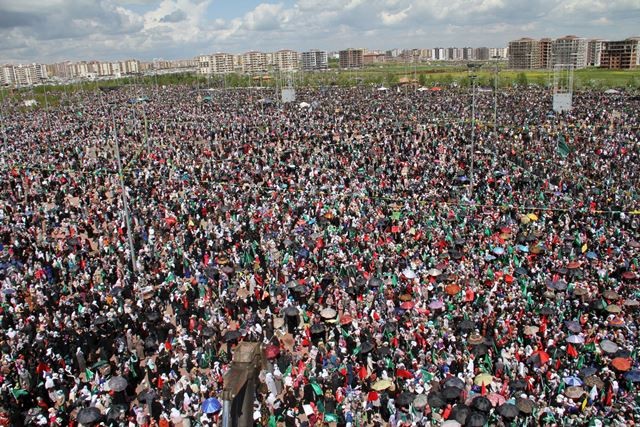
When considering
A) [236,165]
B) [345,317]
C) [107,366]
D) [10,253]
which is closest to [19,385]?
[107,366]

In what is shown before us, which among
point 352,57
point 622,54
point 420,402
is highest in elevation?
point 352,57

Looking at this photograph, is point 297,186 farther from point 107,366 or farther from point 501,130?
point 501,130

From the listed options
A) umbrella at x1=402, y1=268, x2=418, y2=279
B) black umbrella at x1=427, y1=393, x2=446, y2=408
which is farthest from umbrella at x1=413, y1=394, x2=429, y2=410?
umbrella at x1=402, y1=268, x2=418, y2=279

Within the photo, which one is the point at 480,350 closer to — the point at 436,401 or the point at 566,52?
the point at 436,401

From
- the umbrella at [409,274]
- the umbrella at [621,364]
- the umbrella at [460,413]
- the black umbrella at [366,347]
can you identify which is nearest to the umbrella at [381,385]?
the black umbrella at [366,347]

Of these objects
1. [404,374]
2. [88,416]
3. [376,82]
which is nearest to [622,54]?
[376,82]
